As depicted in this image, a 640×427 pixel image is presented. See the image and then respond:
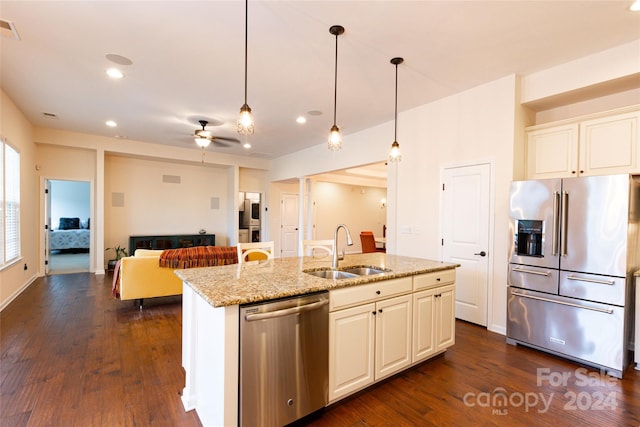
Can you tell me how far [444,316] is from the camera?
2850 millimetres

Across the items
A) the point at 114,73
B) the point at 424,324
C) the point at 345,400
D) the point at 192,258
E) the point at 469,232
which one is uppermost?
the point at 114,73

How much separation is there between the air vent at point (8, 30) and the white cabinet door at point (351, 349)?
3782mm

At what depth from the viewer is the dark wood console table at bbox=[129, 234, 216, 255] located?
7297 millimetres

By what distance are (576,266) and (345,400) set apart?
98.3 inches

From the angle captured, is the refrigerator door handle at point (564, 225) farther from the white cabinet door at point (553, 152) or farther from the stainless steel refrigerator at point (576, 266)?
the white cabinet door at point (553, 152)

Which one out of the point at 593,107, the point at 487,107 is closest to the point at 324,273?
the point at 487,107

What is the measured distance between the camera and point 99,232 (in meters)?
6.49

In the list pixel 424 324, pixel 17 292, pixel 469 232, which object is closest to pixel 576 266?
pixel 469 232

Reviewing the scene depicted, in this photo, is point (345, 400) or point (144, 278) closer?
point (345, 400)

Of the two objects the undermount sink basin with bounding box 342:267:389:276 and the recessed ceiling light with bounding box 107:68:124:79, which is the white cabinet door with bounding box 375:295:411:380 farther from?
the recessed ceiling light with bounding box 107:68:124:79

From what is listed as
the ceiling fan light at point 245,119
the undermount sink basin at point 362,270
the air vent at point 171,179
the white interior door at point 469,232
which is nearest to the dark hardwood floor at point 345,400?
the white interior door at point 469,232

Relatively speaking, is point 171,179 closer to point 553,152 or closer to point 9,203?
point 9,203

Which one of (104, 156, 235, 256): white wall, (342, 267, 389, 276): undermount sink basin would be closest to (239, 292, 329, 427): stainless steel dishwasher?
(342, 267, 389, 276): undermount sink basin

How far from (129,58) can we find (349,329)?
3531 mm
